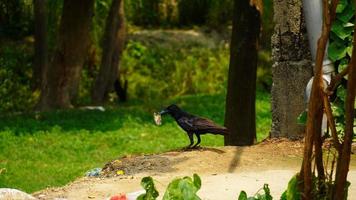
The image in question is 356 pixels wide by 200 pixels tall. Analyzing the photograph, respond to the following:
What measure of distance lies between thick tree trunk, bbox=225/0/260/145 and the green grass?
227 centimetres

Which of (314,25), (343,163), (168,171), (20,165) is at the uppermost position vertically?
(314,25)

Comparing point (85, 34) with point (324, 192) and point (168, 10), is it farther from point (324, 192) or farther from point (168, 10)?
point (324, 192)

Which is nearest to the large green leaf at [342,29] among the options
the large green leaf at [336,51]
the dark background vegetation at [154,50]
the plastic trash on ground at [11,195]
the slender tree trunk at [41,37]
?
the large green leaf at [336,51]

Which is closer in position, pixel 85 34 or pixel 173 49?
pixel 85 34

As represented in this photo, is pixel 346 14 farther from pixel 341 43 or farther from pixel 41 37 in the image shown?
pixel 41 37

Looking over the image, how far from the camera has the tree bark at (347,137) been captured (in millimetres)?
4109

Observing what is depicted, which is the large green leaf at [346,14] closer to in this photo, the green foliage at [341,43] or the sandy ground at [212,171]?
the green foliage at [341,43]

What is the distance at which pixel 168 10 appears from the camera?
2775 cm

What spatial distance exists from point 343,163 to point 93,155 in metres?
9.80

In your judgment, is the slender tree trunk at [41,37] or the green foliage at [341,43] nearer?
the green foliage at [341,43]

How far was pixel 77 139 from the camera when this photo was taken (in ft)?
49.5

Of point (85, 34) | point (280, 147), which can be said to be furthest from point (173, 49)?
point (280, 147)

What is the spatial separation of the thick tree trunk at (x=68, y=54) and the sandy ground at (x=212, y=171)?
9.47 m

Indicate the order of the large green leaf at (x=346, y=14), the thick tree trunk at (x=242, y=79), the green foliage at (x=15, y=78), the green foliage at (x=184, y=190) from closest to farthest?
the green foliage at (x=184, y=190), the large green leaf at (x=346, y=14), the thick tree trunk at (x=242, y=79), the green foliage at (x=15, y=78)
